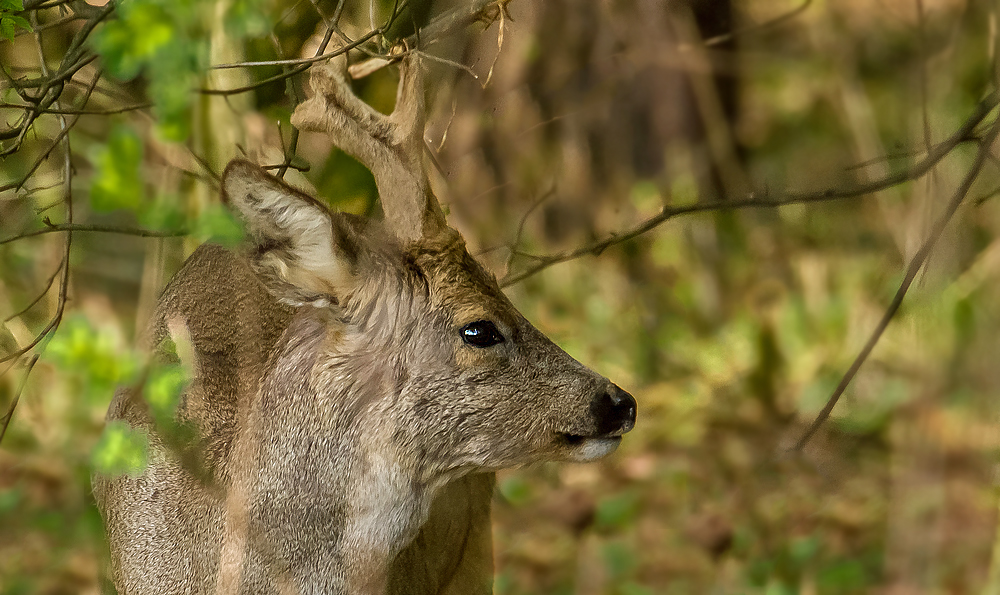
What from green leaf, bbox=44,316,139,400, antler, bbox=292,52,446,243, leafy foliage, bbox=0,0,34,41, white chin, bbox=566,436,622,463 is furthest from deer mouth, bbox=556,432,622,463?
leafy foliage, bbox=0,0,34,41

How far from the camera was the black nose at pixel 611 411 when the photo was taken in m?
2.81

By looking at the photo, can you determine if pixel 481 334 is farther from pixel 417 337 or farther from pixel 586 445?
pixel 586 445

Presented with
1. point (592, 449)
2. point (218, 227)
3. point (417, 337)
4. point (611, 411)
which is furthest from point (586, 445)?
point (218, 227)

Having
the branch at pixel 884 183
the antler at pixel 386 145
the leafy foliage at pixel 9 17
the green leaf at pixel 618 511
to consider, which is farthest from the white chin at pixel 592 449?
the green leaf at pixel 618 511

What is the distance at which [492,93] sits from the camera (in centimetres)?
601

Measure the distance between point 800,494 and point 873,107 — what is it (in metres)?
3.89

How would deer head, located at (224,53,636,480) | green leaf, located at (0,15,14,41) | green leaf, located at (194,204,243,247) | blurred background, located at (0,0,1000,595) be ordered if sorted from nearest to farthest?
green leaf, located at (194,204,243,247), deer head, located at (224,53,636,480), green leaf, located at (0,15,14,41), blurred background, located at (0,0,1000,595)

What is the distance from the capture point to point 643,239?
786 cm

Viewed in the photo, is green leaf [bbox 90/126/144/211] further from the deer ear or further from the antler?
the antler

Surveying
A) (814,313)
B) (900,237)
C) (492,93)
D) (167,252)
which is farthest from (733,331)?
(167,252)

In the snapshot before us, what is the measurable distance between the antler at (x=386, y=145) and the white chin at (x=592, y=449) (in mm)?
705

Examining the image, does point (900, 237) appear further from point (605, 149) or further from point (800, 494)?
point (605, 149)

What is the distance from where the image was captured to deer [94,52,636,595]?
272cm

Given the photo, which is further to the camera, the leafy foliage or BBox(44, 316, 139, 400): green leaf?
the leafy foliage
